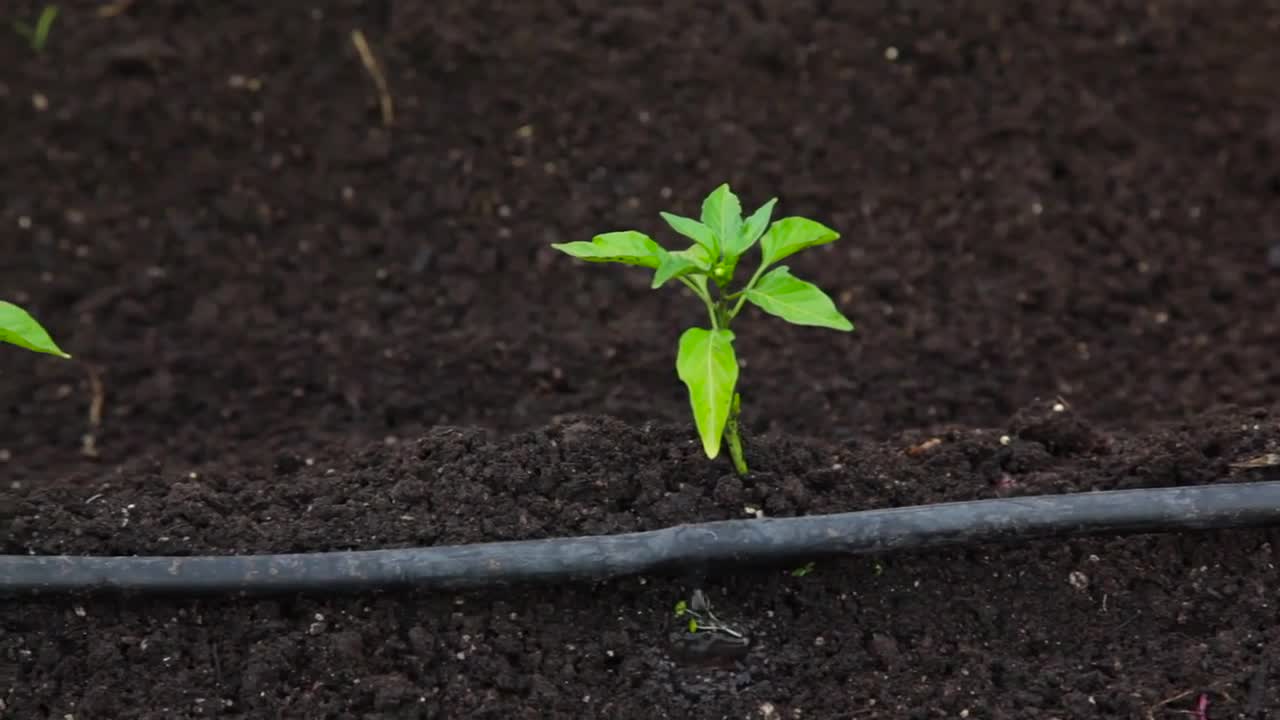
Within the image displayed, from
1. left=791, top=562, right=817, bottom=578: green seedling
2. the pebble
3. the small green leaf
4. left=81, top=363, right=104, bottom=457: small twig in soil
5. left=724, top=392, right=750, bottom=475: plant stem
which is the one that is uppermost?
the small green leaf

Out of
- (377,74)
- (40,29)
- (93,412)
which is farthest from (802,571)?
(40,29)

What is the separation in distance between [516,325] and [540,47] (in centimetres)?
109

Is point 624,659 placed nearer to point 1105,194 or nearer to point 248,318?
point 248,318

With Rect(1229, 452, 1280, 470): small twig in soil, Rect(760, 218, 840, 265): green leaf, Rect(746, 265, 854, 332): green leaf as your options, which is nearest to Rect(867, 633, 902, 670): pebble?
Rect(746, 265, 854, 332): green leaf

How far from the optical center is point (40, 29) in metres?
4.46

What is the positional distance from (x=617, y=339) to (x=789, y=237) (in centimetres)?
142

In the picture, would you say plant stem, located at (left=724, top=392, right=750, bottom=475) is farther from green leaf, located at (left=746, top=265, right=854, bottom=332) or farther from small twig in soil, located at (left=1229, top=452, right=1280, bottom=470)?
small twig in soil, located at (left=1229, top=452, right=1280, bottom=470)

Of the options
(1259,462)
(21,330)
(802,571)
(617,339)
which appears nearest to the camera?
(21,330)

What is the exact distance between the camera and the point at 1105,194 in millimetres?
4320

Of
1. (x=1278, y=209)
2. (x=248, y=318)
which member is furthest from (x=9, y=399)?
(x=1278, y=209)

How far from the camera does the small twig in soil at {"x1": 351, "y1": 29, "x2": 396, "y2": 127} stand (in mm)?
4379

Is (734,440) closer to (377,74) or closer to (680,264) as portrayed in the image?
(680,264)

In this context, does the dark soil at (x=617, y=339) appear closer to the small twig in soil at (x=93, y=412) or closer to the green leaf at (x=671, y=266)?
the small twig in soil at (x=93, y=412)

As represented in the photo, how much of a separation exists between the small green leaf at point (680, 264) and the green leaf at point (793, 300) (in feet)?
0.36
